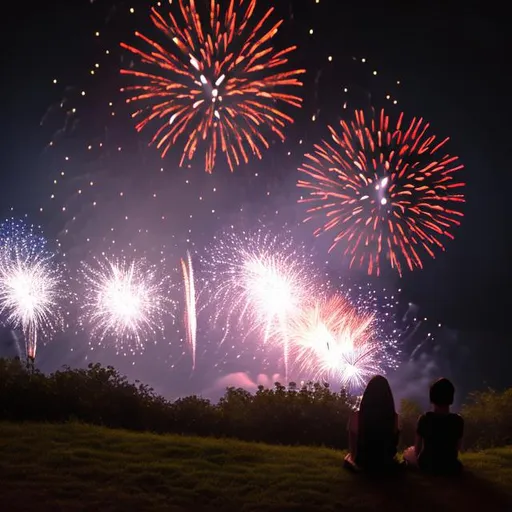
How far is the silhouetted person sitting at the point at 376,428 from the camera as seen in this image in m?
10.9

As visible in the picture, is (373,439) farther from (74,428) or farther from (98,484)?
(74,428)

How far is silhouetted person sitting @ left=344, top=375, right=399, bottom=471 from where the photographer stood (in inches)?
429

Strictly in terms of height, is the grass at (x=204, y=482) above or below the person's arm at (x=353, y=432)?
below

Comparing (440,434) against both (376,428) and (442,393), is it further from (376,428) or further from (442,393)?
(376,428)

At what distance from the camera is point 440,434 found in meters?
11.1

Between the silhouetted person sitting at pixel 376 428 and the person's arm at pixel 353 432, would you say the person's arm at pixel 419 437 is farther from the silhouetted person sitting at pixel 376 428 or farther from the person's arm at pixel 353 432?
the person's arm at pixel 353 432

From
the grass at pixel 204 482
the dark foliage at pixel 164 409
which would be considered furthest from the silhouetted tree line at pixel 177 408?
the grass at pixel 204 482

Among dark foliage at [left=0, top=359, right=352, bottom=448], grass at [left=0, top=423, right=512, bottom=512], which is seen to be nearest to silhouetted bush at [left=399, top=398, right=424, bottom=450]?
dark foliage at [left=0, top=359, right=352, bottom=448]

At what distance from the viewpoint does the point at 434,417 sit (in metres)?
11.1

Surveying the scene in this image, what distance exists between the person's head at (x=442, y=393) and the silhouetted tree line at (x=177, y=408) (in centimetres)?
748

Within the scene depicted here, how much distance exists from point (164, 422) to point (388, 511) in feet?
35.7

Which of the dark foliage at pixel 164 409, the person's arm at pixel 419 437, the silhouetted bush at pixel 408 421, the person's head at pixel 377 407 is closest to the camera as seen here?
the person's head at pixel 377 407

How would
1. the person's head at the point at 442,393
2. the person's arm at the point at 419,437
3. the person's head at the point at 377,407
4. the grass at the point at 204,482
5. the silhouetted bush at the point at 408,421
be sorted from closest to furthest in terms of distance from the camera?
the grass at the point at 204,482
the person's head at the point at 377,407
the person's head at the point at 442,393
the person's arm at the point at 419,437
the silhouetted bush at the point at 408,421

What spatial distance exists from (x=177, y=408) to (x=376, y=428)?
10.4m
